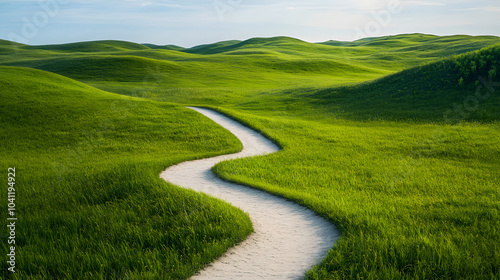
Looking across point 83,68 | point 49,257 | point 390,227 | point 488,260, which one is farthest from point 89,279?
point 83,68

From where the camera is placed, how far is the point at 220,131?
22969 mm

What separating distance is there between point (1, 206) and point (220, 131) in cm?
1359

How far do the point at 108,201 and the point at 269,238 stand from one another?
541cm

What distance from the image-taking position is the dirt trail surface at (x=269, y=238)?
6.81 m

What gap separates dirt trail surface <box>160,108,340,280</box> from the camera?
268 inches

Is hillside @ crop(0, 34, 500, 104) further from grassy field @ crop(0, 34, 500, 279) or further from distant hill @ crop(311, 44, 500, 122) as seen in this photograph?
distant hill @ crop(311, 44, 500, 122)

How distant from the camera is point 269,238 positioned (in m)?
8.23

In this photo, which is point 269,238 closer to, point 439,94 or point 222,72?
point 439,94

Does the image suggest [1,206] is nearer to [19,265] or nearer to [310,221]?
[19,265]

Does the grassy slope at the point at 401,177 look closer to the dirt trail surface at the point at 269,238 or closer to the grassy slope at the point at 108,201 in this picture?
the dirt trail surface at the point at 269,238

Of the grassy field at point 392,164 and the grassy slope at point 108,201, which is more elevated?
the grassy field at point 392,164

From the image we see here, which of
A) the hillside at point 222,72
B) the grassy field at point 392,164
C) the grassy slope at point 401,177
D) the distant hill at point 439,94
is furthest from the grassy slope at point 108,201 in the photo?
the hillside at point 222,72

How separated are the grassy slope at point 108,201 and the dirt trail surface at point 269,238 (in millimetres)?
389

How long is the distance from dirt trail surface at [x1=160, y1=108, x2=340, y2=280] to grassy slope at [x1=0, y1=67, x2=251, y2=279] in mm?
389
